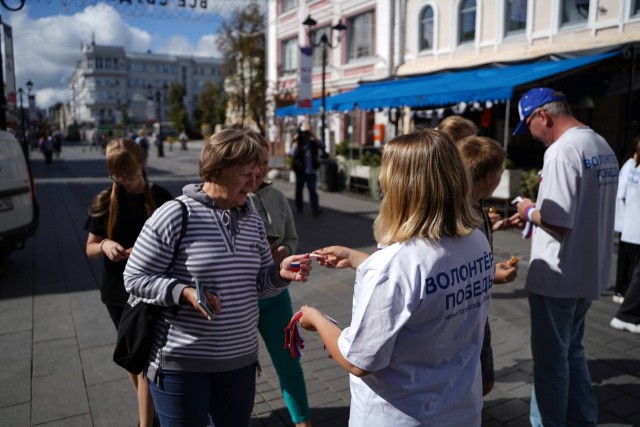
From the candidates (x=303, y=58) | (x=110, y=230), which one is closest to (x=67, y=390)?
(x=110, y=230)

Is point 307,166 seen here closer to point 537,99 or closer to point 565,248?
point 537,99

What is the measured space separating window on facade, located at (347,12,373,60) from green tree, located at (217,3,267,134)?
548 cm

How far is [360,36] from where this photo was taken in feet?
68.5

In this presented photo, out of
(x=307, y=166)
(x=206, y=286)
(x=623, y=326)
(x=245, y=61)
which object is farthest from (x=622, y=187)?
(x=245, y=61)

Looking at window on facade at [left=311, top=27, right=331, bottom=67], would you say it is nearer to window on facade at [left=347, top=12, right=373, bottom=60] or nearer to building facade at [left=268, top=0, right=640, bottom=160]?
building facade at [left=268, top=0, right=640, bottom=160]

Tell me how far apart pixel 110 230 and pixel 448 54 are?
15.3 metres

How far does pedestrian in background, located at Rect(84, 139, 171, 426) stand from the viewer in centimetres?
272

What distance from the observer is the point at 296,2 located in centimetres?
2495

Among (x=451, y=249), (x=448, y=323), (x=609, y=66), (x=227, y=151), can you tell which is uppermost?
(x=609, y=66)

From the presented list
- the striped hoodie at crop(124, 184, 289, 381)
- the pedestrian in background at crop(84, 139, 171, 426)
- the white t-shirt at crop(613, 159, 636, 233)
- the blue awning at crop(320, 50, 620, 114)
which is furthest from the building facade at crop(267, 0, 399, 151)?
the striped hoodie at crop(124, 184, 289, 381)

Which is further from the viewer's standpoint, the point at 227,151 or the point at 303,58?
the point at 303,58

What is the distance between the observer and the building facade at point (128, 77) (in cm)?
10575

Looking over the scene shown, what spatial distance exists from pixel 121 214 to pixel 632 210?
4737mm

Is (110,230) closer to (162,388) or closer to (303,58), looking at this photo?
(162,388)
